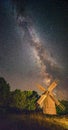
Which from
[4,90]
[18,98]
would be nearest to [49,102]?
[18,98]

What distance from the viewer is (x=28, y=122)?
2205 centimetres

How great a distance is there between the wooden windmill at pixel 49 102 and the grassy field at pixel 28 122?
749 cm

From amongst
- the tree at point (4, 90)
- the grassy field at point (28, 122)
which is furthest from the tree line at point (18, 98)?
the grassy field at point (28, 122)

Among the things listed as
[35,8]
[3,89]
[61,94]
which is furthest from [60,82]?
[35,8]

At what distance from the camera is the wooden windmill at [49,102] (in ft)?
99.8

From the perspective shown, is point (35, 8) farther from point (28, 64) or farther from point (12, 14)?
point (28, 64)

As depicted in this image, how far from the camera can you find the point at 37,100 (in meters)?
30.5

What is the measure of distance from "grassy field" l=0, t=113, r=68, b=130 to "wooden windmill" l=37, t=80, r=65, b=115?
7.49m

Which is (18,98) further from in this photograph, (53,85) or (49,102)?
(53,85)

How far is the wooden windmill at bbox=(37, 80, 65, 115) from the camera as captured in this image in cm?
3042

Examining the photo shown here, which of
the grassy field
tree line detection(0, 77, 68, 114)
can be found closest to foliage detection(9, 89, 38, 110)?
tree line detection(0, 77, 68, 114)

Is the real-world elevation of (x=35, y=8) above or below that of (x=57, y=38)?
above

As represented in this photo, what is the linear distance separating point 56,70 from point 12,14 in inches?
262

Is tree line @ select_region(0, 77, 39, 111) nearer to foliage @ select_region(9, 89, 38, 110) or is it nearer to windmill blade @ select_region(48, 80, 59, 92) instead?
foliage @ select_region(9, 89, 38, 110)
